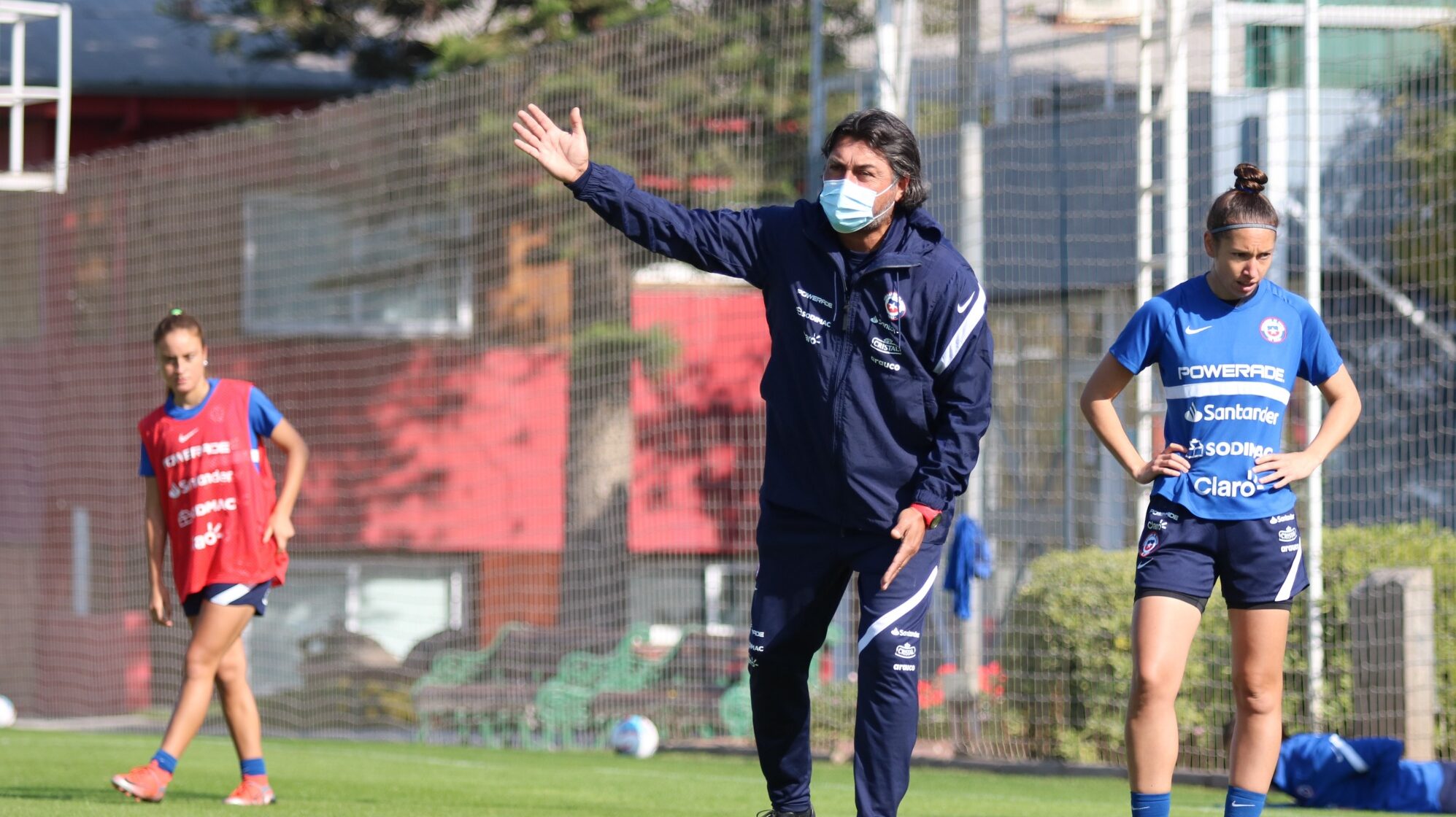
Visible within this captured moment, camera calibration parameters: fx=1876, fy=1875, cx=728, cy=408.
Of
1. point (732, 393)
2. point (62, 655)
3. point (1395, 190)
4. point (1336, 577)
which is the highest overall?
point (1395, 190)

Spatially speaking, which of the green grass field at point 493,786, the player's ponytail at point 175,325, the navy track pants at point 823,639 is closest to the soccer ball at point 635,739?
the green grass field at point 493,786

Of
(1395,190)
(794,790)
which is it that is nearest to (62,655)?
(1395,190)

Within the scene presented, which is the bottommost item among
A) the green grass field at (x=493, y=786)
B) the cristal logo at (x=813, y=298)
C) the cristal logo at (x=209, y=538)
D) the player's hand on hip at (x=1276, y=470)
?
the green grass field at (x=493, y=786)

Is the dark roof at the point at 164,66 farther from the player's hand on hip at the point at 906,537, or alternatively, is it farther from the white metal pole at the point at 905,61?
the player's hand on hip at the point at 906,537

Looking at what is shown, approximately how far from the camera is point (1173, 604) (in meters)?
5.26

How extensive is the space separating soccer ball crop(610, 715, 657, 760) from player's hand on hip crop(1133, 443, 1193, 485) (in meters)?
7.84

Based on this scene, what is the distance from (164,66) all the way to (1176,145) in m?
18.6

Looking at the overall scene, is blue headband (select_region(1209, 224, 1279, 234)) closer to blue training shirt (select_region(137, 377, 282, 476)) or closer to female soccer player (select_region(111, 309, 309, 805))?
female soccer player (select_region(111, 309, 309, 805))

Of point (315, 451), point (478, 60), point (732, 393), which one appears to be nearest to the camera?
point (732, 393)

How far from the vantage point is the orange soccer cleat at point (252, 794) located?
24.7 feet

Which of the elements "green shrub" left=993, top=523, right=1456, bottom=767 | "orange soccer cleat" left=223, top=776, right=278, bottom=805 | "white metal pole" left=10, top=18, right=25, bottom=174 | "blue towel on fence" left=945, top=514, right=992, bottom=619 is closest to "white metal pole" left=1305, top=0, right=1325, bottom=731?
"green shrub" left=993, top=523, right=1456, bottom=767

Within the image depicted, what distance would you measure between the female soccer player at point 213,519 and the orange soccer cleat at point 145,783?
0.23ft

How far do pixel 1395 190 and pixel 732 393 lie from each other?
18.9 feet

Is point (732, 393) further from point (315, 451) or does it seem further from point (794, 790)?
point (794, 790)
